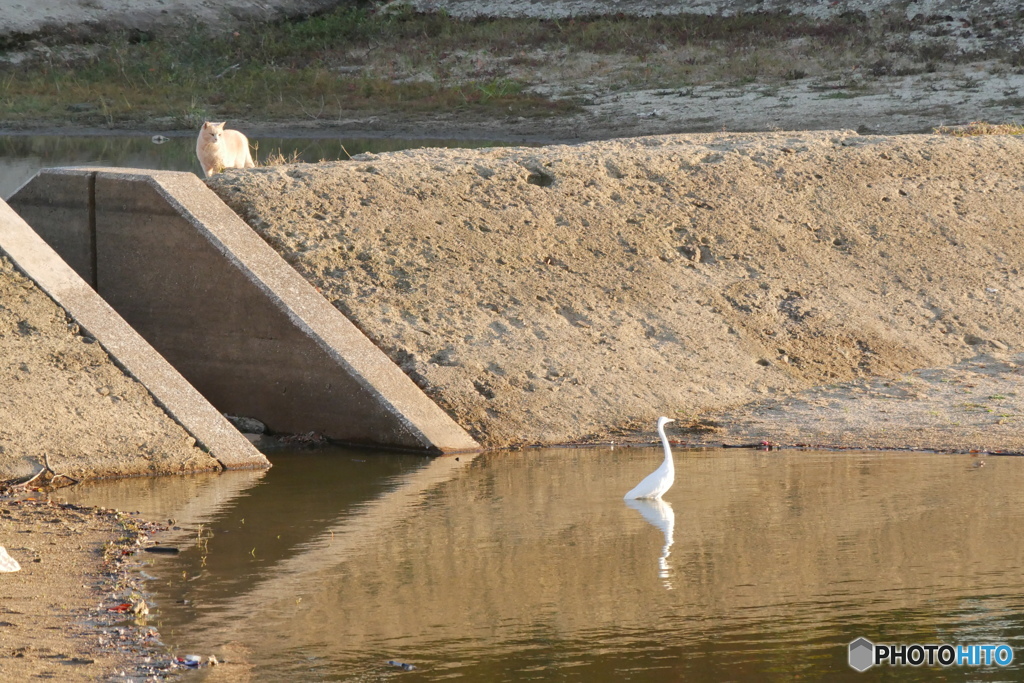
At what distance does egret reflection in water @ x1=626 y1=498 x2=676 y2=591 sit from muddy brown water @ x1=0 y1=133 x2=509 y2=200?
48.4ft

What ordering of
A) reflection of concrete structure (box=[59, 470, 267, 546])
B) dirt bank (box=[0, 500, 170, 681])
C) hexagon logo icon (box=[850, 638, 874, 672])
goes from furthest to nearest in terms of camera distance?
reflection of concrete structure (box=[59, 470, 267, 546])
hexagon logo icon (box=[850, 638, 874, 672])
dirt bank (box=[0, 500, 170, 681])

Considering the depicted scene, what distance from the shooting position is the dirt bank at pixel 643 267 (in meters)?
10.8

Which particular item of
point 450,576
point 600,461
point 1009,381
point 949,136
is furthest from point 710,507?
point 949,136

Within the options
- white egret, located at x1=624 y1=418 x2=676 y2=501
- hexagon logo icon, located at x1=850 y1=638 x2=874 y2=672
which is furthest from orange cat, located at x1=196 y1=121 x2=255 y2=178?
hexagon logo icon, located at x1=850 y1=638 x2=874 y2=672

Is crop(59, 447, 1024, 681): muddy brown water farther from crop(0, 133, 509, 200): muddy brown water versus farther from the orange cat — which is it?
crop(0, 133, 509, 200): muddy brown water

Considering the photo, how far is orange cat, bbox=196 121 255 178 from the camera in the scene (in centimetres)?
1267

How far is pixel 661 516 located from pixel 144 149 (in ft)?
68.5

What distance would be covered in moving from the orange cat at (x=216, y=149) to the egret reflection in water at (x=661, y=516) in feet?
18.7

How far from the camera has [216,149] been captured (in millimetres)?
12695

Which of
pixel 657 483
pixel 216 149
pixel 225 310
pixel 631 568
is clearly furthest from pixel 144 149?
pixel 631 568

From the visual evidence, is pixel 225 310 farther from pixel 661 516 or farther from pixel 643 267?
pixel 661 516

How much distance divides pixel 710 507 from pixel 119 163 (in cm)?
1789

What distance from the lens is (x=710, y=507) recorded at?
8.43 meters

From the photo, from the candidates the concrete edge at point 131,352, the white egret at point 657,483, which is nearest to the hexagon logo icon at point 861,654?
the white egret at point 657,483
